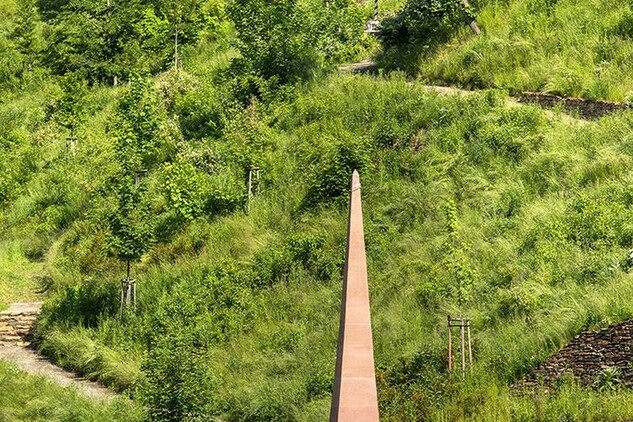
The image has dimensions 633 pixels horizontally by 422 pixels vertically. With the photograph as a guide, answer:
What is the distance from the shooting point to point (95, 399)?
66.5 feet

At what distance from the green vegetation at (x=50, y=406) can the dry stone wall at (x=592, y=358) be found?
20.7 ft

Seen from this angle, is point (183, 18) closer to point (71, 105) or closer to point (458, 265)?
point (71, 105)

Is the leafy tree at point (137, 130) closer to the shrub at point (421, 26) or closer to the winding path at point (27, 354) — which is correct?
the winding path at point (27, 354)

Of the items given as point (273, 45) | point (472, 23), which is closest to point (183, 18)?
point (273, 45)

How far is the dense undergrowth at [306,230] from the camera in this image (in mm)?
17234

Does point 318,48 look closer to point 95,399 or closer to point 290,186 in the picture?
point 290,186

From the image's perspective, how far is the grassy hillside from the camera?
23797mm

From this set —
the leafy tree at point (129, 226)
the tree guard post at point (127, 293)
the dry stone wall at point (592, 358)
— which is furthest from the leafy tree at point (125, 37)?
the dry stone wall at point (592, 358)

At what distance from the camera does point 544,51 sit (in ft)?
83.3

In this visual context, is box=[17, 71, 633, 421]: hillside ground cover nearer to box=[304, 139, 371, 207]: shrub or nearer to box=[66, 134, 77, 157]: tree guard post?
box=[304, 139, 371, 207]: shrub

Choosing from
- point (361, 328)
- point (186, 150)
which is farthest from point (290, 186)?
point (361, 328)

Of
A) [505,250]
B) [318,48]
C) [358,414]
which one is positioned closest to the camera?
[358,414]

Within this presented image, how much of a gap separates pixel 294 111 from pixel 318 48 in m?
3.65

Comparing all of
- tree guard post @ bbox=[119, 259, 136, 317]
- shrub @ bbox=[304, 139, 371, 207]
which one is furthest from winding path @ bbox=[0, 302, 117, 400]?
shrub @ bbox=[304, 139, 371, 207]
